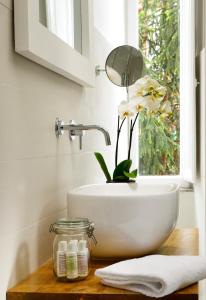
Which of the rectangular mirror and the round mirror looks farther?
the round mirror

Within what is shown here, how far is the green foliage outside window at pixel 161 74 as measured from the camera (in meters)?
2.91

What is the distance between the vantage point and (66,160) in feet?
5.01

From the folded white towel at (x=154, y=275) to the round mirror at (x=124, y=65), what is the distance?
966 millimetres

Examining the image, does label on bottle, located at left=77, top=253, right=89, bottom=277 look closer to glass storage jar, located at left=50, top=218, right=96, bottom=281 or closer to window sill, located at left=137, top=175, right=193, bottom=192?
glass storage jar, located at left=50, top=218, right=96, bottom=281

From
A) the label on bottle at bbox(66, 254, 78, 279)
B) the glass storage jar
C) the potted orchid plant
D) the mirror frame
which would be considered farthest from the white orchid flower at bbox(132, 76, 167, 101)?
the label on bottle at bbox(66, 254, 78, 279)

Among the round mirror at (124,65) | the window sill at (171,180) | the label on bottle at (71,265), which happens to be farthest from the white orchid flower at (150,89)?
the window sill at (171,180)

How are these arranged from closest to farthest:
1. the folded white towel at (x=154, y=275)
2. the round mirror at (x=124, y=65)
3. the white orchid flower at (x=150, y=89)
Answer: the folded white towel at (x=154, y=275)
the white orchid flower at (x=150, y=89)
the round mirror at (x=124, y=65)

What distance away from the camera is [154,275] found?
0.97m

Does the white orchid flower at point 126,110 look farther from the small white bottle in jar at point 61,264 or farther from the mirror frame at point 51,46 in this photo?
the small white bottle in jar at point 61,264

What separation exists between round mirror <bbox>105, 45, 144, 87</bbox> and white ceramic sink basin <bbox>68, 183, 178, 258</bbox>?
30.5 inches

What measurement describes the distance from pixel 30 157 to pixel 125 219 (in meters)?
0.28

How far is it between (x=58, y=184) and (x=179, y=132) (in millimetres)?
1599

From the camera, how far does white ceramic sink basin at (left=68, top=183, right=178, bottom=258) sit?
1.19 meters

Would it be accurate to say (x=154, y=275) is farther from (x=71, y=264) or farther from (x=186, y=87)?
(x=186, y=87)
